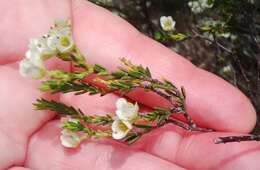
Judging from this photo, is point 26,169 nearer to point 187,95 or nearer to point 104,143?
point 104,143

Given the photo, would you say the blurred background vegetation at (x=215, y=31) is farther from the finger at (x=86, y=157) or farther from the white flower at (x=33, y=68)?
the white flower at (x=33, y=68)

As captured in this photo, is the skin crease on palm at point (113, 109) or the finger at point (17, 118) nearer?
the skin crease on palm at point (113, 109)

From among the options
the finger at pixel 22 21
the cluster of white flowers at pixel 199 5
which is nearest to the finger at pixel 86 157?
the finger at pixel 22 21

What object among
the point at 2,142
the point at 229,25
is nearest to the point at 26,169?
the point at 2,142

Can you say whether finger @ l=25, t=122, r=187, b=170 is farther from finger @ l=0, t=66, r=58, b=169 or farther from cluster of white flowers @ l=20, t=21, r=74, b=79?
cluster of white flowers @ l=20, t=21, r=74, b=79

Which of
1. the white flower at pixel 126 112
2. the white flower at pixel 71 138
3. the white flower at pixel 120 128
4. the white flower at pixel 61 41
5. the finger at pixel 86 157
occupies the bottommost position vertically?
the finger at pixel 86 157

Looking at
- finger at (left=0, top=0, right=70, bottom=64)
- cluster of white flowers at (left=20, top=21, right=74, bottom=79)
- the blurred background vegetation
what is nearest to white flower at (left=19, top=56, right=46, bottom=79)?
cluster of white flowers at (left=20, top=21, right=74, bottom=79)
